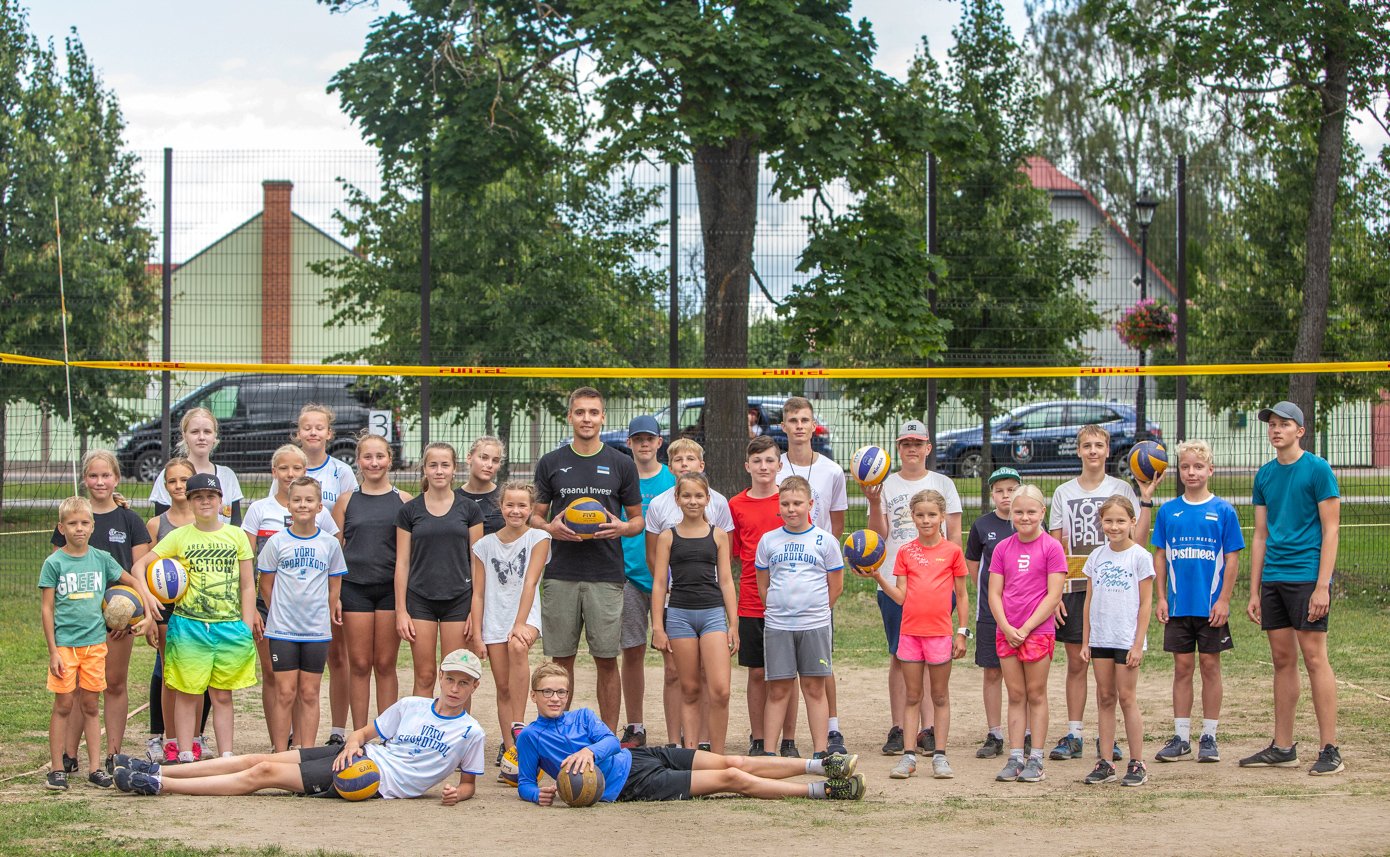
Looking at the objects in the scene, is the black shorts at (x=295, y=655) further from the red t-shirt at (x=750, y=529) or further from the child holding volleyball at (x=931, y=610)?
the child holding volleyball at (x=931, y=610)

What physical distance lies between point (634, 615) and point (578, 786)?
1289 millimetres

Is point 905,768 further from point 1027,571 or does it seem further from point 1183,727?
point 1183,727

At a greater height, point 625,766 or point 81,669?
point 81,669

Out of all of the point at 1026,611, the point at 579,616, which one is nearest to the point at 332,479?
the point at 579,616

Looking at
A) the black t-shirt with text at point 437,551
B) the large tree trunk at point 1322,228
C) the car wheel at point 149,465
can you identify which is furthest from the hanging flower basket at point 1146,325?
the car wheel at point 149,465

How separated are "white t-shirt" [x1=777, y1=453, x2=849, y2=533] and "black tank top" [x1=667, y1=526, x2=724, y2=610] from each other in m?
0.80

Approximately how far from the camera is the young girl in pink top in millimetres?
5730

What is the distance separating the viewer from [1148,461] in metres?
6.56

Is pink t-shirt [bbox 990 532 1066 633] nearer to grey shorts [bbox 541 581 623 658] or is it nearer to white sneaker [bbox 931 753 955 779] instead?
white sneaker [bbox 931 753 955 779]

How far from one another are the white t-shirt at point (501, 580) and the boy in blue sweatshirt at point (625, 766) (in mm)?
585

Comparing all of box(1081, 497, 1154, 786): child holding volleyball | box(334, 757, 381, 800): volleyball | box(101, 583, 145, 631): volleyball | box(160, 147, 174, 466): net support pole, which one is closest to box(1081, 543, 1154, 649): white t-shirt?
box(1081, 497, 1154, 786): child holding volleyball

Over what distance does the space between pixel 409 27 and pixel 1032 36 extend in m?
31.5

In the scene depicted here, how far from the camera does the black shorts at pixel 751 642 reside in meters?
6.22

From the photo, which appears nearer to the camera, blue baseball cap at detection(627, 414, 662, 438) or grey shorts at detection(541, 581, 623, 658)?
grey shorts at detection(541, 581, 623, 658)
